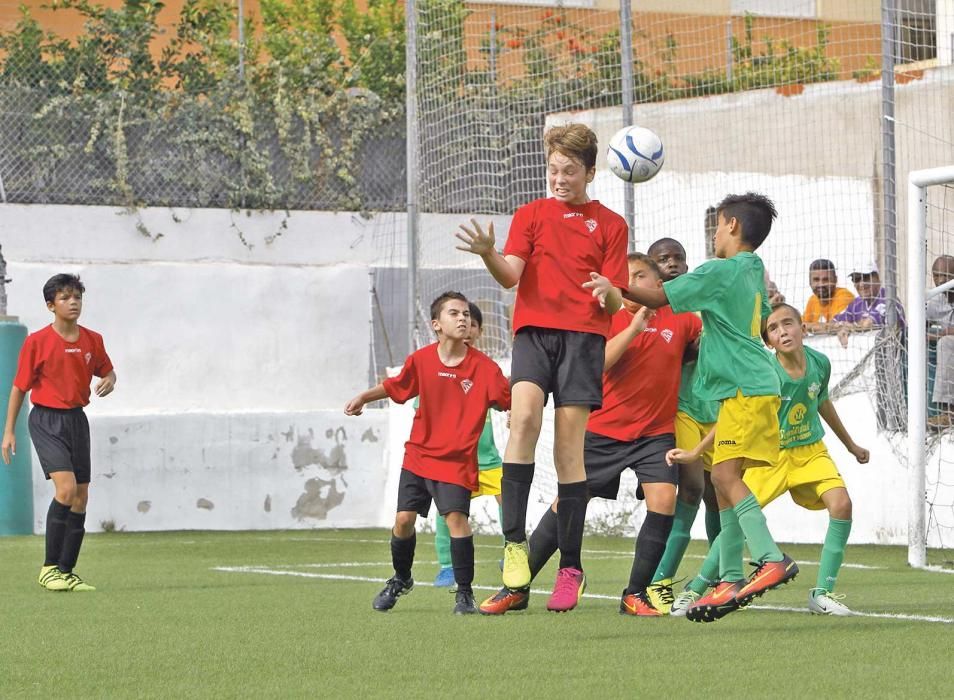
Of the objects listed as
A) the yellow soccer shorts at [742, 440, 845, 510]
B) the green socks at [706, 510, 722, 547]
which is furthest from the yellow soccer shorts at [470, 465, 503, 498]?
the yellow soccer shorts at [742, 440, 845, 510]

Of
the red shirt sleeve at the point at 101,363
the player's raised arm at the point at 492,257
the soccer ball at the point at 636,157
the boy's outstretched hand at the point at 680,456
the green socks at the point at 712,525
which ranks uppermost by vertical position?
the soccer ball at the point at 636,157

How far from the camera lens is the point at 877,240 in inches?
495

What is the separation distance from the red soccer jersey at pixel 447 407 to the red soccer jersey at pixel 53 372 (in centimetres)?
269

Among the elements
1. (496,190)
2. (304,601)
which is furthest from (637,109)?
(304,601)

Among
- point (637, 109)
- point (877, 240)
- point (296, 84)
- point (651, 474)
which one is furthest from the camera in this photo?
point (296, 84)

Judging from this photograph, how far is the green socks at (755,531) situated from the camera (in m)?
6.44

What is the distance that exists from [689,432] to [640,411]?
35 centimetres

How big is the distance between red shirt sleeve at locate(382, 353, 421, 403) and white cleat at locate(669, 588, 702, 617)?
1591mm

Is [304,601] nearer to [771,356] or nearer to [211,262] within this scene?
[771,356]

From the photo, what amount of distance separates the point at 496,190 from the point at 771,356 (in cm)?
978

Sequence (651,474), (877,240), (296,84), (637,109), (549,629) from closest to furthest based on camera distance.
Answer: (549,629), (651,474), (877,240), (637,109), (296,84)

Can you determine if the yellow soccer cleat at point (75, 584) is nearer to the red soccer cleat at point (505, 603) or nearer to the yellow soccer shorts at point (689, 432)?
the red soccer cleat at point (505, 603)

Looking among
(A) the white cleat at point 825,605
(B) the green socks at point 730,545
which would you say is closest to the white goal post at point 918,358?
(A) the white cleat at point 825,605

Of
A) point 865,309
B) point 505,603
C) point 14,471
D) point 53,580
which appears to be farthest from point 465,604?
point 14,471
